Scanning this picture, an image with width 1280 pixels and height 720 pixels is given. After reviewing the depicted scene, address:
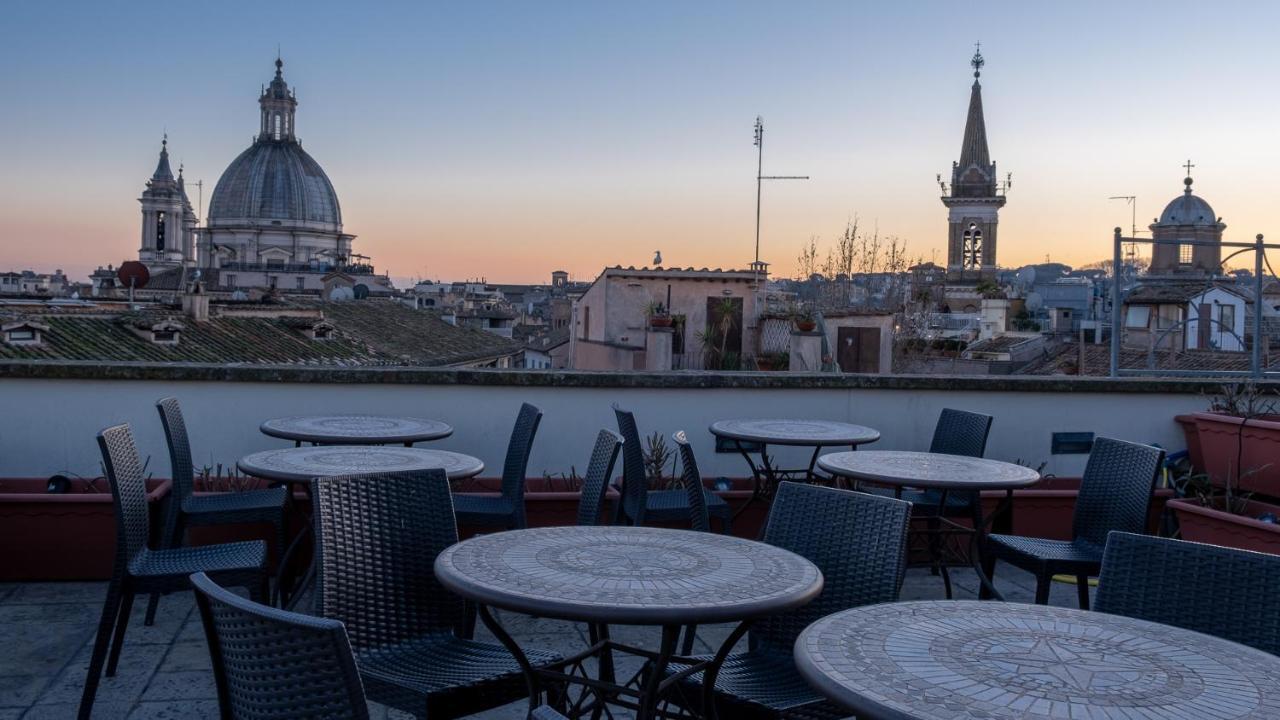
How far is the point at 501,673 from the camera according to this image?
8.58 ft

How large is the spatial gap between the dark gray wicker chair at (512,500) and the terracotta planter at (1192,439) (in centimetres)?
379

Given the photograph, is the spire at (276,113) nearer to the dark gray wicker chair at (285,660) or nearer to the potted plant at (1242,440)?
the potted plant at (1242,440)

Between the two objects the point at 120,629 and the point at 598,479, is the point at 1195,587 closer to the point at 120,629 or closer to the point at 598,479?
the point at 598,479

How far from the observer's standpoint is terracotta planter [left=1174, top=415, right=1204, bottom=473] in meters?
6.13

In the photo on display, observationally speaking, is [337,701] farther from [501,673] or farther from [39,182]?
[39,182]

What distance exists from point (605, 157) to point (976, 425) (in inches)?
Answer: 568

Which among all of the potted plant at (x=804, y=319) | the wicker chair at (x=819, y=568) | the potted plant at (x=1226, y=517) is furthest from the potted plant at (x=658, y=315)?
the wicker chair at (x=819, y=568)

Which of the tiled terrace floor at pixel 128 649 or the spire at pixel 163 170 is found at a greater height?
the spire at pixel 163 170

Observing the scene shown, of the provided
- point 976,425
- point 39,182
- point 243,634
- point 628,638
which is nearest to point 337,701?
point 243,634

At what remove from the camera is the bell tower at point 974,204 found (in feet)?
215

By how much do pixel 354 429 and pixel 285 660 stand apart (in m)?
3.13

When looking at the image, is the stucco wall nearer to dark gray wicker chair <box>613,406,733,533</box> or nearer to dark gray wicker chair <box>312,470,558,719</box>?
dark gray wicker chair <box>613,406,733,533</box>

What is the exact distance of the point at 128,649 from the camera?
3.89 meters

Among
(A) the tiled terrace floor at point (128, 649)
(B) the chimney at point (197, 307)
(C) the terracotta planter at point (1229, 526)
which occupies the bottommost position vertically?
(A) the tiled terrace floor at point (128, 649)
